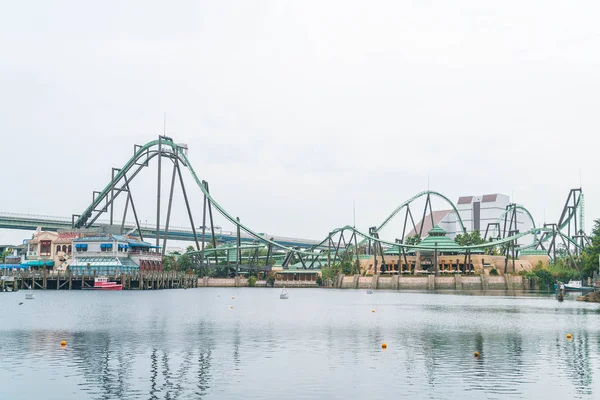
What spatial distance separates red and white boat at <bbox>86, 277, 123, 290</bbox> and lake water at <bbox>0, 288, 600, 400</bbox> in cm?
6447

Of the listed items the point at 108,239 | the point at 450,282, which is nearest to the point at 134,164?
the point at 108,239

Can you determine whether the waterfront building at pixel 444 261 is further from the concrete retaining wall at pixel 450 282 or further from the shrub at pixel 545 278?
the shrub at pixel 545 278

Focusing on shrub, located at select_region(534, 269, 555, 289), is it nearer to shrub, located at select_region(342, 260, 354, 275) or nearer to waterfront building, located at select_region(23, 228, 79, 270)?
shrub, located at select_region(342, 260, 354, 275)

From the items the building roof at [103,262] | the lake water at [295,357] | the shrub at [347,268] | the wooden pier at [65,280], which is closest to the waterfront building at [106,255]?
the building roof at [103,262]

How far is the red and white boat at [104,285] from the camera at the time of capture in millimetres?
132000

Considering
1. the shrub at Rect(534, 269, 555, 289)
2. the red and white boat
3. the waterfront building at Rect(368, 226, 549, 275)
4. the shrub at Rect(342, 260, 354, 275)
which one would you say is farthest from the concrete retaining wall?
the red and white boat

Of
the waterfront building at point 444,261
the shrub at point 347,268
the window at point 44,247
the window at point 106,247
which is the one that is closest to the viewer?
the window at point 106,247

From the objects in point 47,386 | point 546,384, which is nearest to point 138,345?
point 47,386

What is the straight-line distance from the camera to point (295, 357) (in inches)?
1590

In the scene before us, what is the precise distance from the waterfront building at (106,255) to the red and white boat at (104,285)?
324cm

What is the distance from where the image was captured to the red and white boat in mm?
132000

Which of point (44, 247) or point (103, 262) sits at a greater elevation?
point (44, 247)

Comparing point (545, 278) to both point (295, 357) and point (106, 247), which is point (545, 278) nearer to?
point (106, 247)

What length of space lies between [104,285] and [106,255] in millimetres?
9586
